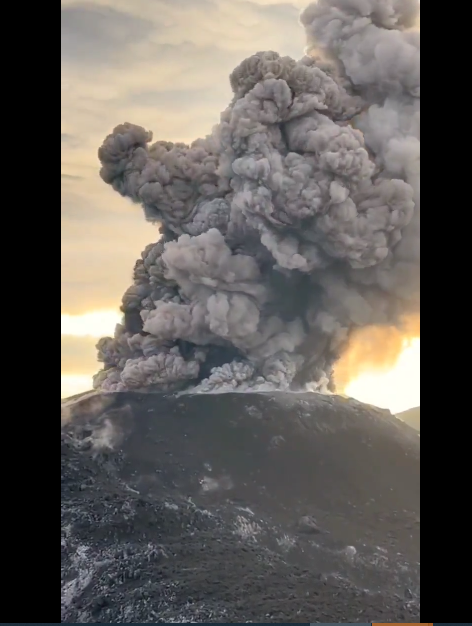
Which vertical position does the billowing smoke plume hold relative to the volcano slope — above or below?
above

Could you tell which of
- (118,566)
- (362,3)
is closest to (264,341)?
(118,566)

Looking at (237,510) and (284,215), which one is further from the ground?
(284,215)

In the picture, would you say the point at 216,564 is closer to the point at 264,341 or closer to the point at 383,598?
the point at 383,598

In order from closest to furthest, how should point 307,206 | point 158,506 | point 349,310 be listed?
point 158,506, point 307,206, point 349,310

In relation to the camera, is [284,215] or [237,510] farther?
[284,215]

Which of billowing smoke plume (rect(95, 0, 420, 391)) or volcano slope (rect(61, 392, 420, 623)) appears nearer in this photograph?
volcano slope (rect(61, 392, 420, 623))

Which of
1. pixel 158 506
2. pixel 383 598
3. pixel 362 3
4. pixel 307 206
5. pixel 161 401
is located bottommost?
pixel 383 598
